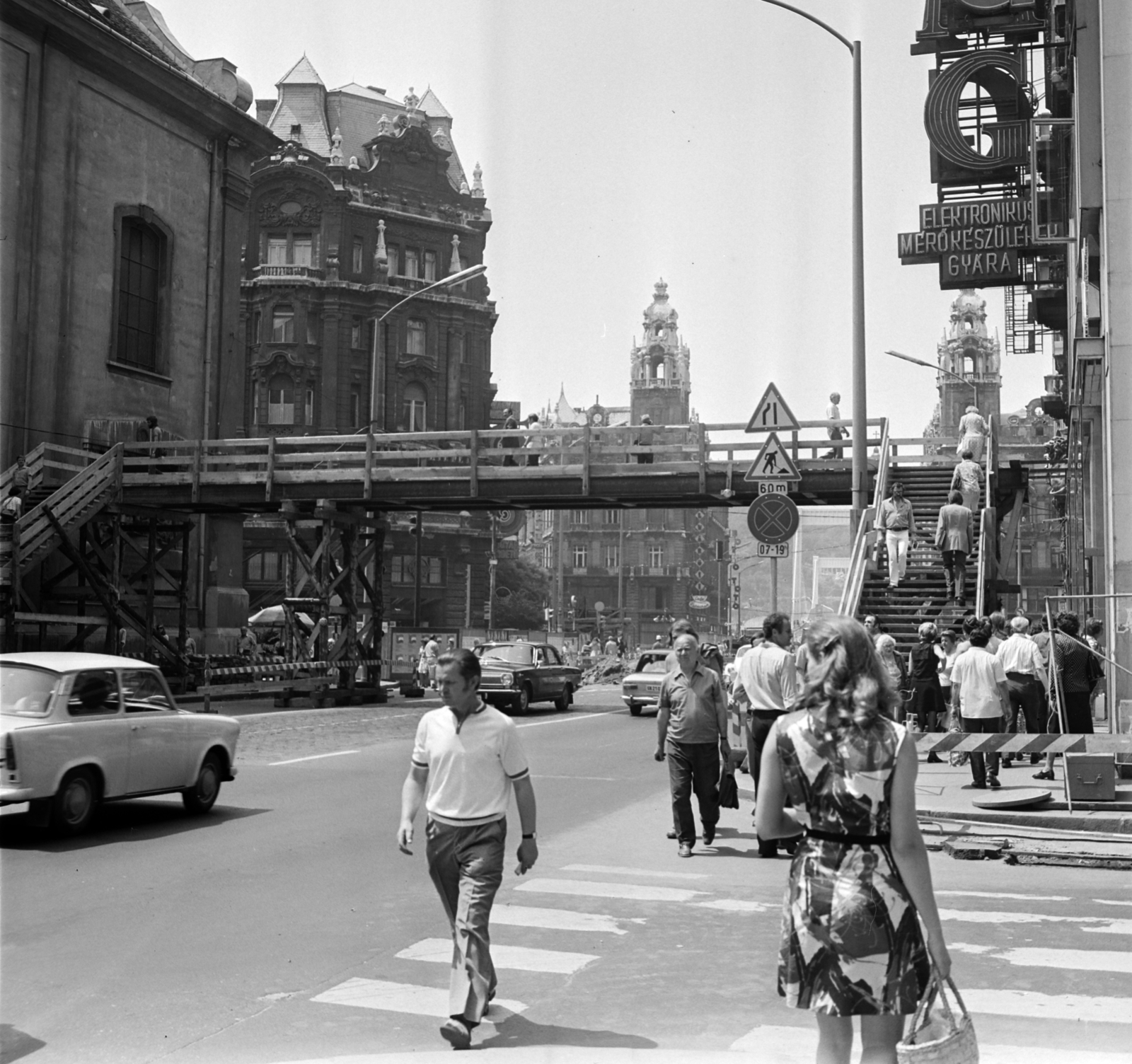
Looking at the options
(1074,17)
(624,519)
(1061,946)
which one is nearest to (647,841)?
(1061,946)

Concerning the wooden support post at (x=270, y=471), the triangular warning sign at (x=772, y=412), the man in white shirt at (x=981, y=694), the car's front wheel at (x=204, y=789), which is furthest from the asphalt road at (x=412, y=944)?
the wooden support post at (x=270, y=471)

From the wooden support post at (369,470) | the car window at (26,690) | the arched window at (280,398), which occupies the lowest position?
the car window at (26,690)

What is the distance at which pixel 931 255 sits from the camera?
3706cm

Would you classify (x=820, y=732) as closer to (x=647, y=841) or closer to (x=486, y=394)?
(x=647, y=841)

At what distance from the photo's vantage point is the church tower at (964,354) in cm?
13650

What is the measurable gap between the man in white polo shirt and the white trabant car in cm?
547

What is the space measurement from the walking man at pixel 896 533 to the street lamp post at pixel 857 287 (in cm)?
277

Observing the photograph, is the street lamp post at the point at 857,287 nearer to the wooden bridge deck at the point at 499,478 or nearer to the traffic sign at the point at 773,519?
the traffic sign at the point at 773,519

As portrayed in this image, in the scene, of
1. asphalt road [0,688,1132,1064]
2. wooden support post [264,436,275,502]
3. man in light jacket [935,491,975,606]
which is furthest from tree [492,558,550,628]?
asphalt road [0,688,1132,1064]

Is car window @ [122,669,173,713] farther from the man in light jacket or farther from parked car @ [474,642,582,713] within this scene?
parked car @ [474,642,582,713]

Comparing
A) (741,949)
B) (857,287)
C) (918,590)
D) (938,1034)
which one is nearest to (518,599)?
(918,590)

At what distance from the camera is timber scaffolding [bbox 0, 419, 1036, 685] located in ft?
95.2

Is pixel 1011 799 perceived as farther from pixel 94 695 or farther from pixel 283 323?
pixel 283 323

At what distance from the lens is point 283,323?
75562mm
